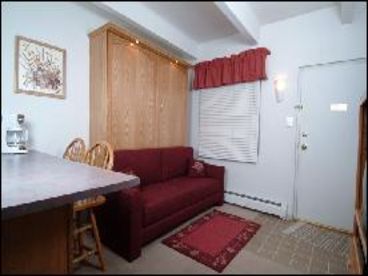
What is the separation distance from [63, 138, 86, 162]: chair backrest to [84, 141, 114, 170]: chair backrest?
12 cm

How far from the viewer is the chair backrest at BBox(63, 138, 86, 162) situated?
5.50 ft

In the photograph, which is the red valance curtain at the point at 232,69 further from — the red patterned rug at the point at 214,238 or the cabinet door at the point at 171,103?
the red patterned rug at the point at 214,238

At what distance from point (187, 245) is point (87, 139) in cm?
125

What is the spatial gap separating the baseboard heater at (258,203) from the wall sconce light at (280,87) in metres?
0.99

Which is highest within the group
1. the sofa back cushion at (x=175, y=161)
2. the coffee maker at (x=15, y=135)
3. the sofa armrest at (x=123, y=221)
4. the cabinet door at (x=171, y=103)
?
the cabinet door at (x=171, y=103)

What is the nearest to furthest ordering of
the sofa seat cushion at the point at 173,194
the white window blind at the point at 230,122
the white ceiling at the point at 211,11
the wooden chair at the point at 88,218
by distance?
the white ceiling at the point at 211,11 → the wooden chair at the point at 88,218 → the sofa seat cushion at the point at 173,194 → the white window blind at the point at 230,122

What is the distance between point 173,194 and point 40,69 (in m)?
1.36

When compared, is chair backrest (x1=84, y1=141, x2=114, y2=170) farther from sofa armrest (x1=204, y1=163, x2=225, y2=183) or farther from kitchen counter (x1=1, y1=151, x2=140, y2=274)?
sofa armrest (x1=204, y1=163, x2=225, y2=183)

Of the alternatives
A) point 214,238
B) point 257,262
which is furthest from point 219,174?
point 257,262

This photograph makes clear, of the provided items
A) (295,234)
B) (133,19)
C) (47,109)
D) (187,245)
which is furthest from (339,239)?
(47,109)

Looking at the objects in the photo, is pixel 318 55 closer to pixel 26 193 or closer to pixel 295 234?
pixel 295 234

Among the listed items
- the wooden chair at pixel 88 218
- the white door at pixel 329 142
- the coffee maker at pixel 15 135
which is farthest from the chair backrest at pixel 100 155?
the white door at pixel 329 142

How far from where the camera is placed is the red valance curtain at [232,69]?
2189mm

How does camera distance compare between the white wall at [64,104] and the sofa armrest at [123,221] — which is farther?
the white wall at [64,104]
